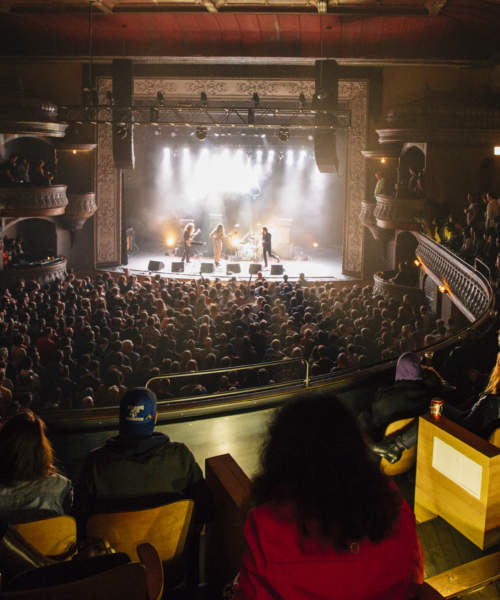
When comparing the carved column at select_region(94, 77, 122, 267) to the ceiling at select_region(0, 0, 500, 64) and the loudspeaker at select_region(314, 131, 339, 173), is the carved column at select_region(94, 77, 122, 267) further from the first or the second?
the loudspeaker at select_region(314, 131, 339, 173)

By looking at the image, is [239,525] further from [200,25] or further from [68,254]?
[68,254]

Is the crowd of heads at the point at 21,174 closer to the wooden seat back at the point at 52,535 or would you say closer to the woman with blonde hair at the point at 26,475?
the woman with blonde hair at the point at 26,475

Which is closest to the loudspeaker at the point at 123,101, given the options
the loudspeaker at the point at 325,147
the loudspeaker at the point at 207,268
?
the loudspeaker at the point at 207,268

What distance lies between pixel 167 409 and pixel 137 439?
154 cm

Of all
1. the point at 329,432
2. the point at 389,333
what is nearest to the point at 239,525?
the point at 329,432

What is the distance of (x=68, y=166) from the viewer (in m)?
19.3

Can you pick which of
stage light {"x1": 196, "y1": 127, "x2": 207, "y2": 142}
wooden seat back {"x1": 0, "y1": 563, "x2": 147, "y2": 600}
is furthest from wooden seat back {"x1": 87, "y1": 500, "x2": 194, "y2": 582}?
stage light {"x1": 196, "y1": 127, "x2": 207, "y2": 142}

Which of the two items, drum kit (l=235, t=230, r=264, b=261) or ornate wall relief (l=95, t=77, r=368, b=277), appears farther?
drum kit (l=235, t=230, r=264, b=261)

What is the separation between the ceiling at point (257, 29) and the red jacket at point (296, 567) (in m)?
14.8

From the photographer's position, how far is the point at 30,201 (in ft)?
53.6

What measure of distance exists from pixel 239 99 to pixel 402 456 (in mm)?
17271

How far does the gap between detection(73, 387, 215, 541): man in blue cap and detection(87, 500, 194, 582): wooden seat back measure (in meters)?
0.12

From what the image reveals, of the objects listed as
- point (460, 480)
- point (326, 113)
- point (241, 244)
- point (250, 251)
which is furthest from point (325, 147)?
point (460, 480)

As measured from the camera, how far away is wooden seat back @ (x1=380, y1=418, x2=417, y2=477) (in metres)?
3.85
